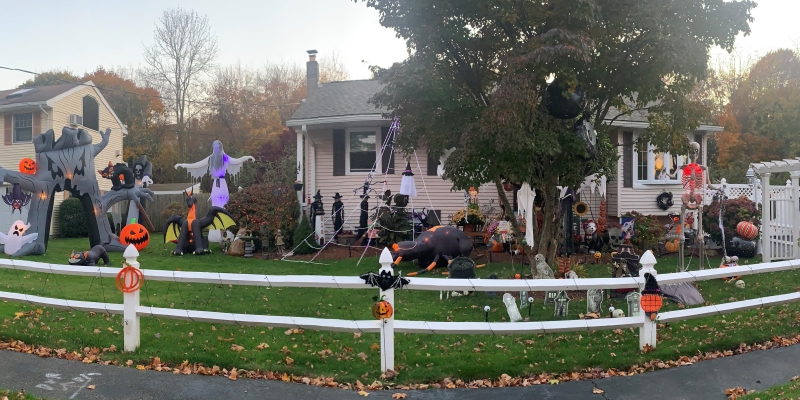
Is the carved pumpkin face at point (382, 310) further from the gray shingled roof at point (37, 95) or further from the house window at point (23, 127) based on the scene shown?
the house window at point (23, 127)

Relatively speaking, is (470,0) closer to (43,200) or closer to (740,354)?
(740,354)

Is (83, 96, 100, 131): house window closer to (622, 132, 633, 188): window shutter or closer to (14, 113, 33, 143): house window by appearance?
(14, 113, 33, 143): house window

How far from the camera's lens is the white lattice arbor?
1287 centimetres

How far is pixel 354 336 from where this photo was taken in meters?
7.18

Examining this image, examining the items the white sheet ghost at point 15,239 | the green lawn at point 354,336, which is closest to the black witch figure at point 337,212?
the green lawn at point 354,336

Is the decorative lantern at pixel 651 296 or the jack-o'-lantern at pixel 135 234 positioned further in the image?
the jack-o'-lantern at pixel 135 234

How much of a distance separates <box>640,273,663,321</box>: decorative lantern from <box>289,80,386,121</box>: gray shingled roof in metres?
11.5

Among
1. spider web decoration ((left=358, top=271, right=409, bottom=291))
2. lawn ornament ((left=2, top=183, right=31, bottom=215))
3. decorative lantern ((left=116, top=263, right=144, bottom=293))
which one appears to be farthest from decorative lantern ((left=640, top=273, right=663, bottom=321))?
lawn ornament ((left=2, top=183, right=31, bottom=215))

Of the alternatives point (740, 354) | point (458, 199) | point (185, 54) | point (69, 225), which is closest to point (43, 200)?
point (69, 225)

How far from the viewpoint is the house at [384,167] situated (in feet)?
57.3

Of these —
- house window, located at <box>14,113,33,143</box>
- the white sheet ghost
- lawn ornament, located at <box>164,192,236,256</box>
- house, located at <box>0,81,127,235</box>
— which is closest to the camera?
the white sheet ghost

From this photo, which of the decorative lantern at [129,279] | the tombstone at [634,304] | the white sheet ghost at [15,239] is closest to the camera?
the decorative lantern at [129,279]

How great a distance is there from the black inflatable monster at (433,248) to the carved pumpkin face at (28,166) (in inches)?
409

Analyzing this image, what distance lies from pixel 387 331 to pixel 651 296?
282 cm
